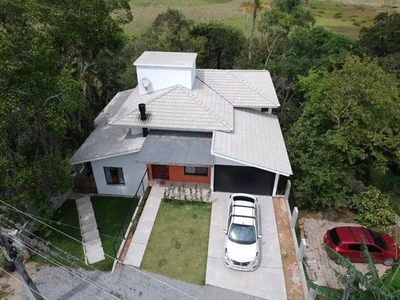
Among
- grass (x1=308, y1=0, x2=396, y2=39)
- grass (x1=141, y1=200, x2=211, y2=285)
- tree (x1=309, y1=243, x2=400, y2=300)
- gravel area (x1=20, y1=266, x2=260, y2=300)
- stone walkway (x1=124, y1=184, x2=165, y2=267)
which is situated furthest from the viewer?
grass (x1=308, y1=0, x2=396, y2=39)

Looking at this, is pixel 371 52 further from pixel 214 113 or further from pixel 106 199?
pixel 106 199

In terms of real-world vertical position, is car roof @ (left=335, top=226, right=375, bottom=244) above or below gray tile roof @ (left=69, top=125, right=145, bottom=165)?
below

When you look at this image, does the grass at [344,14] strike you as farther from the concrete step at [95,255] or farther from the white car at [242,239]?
the concrete step at [95,255]

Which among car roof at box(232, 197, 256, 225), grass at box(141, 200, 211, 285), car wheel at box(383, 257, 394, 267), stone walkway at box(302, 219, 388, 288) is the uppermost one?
car roof at box(232, 197, 256, 225)

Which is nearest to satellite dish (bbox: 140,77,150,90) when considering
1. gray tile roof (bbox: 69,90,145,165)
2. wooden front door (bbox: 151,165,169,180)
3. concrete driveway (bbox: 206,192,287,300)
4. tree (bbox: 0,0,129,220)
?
gray tile roof (bbox: 69,90,145,165)

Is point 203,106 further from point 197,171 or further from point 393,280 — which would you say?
point 393,280

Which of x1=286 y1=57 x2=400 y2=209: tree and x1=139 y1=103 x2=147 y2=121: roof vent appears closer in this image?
x1=286 y1=57 x2=400 y2=209: tree

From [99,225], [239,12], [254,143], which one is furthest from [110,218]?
[239,12]

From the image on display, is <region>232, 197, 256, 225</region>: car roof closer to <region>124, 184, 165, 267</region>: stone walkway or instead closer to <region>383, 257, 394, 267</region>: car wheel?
<region>124, 184, 165, 267</region>: stone walkway
